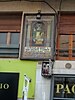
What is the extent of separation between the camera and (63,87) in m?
11.0

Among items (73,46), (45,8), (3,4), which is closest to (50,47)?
(73,46)

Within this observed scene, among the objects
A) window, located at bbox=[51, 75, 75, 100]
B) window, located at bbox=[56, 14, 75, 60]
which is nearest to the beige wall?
window, located at bbox=[56, 14, 75, 60]

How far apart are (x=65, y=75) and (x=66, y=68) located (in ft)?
0.85

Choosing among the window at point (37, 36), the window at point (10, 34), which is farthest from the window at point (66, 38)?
the window at point (10, 34)

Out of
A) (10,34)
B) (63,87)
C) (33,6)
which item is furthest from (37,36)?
(63,87)

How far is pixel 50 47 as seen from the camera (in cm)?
1166

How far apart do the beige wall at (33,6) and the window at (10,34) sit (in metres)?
0.24

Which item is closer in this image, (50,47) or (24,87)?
(24,87)

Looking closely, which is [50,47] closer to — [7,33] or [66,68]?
[66,68]

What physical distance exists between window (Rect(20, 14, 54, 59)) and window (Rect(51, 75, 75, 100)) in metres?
0.96

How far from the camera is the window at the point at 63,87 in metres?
10.9

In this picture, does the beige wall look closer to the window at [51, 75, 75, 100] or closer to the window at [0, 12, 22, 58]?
the window at [0, 12, 22, 58]

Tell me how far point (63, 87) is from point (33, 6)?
3.39m

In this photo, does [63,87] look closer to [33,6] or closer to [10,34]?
[10,34]
